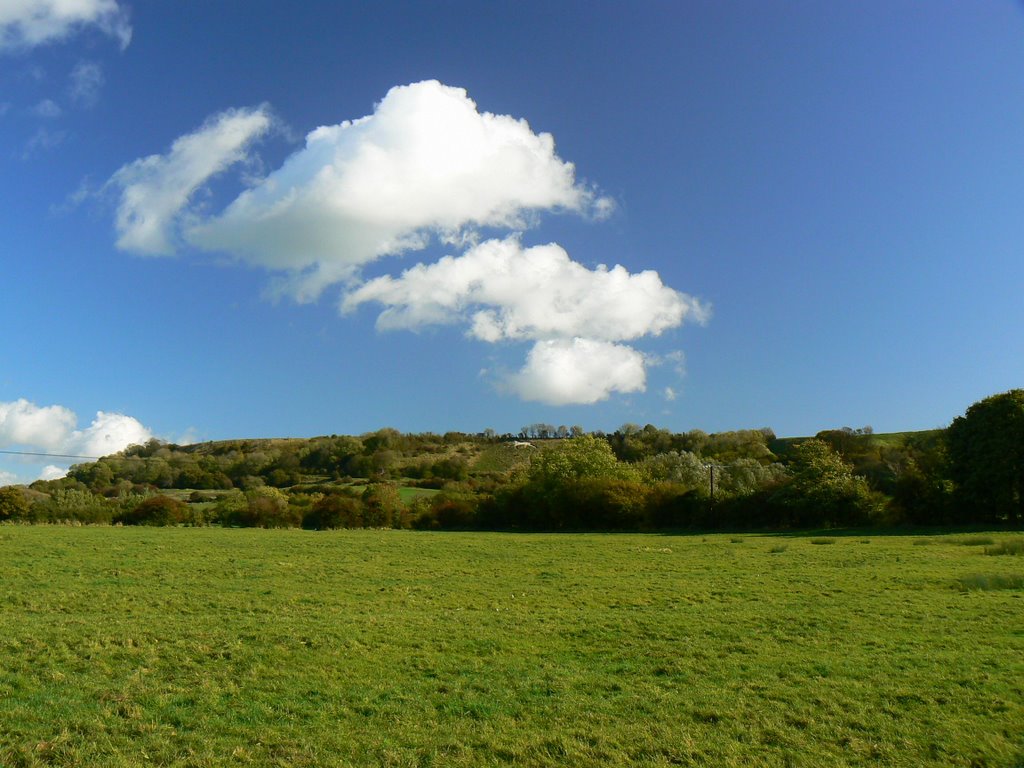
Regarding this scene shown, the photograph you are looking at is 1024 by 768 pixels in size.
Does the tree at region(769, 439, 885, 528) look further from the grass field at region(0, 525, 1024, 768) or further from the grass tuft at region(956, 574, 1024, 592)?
the grass tuft at region(956, 574, 1024, 592)

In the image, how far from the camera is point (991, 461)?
181 ft

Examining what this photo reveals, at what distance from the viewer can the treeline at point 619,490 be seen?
57219 millimetres

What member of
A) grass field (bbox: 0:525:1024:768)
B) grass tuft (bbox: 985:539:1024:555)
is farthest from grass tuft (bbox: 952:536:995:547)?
grass field (bbox: 0:525:1024:768)

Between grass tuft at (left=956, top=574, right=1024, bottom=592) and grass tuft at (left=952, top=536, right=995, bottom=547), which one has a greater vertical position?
grass tuft at (left=956, top=574, right=1024, bottom=592)

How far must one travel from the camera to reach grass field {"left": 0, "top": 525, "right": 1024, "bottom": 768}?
8.02 meters

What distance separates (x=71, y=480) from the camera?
349 ft

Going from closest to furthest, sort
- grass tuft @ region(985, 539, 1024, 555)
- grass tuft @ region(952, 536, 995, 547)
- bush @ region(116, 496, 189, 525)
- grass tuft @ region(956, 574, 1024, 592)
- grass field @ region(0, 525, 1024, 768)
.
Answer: grass field @ region(0, 525, 1024, 768), grass tuft @ region(956, 574, 1024, 592), grass tuft @ region(985, 539, 1024, 555), grass tuft @ region(952, 536, 995, 547), bush @ region(116, 496, 189, 525)

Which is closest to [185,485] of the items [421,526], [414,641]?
[421,526]

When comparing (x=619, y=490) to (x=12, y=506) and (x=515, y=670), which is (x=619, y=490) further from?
(x=12, y=506)

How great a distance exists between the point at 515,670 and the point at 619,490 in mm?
65669

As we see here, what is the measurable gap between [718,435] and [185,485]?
368 feet

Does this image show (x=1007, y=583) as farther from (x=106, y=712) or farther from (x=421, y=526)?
(x=421, y=526)

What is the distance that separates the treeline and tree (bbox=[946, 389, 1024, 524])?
10 cm

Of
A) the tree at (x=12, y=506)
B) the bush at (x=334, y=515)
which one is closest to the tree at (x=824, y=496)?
the bush at (x=334, y=515)
